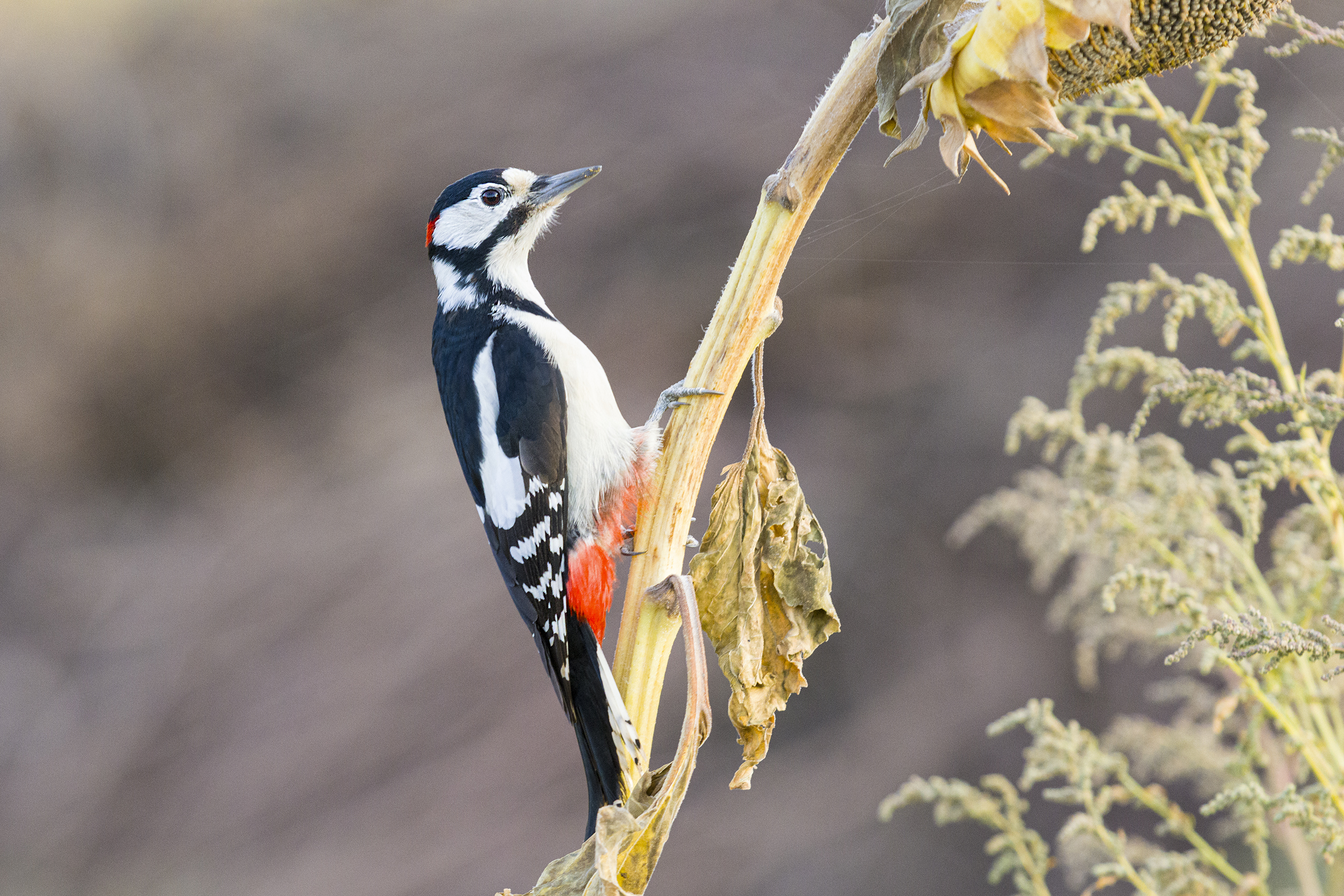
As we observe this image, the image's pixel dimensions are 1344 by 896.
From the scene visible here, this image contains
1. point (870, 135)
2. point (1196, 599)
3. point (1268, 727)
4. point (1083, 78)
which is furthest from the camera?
point (870, 135)

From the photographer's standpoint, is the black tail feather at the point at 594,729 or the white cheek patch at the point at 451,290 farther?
the white cheek patch at the point at 451,290

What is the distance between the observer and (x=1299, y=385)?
81 centimetres

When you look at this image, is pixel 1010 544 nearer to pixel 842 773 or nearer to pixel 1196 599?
pixel 842 773

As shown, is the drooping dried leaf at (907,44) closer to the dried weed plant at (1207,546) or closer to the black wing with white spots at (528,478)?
the dried weed plant at (1207,546)

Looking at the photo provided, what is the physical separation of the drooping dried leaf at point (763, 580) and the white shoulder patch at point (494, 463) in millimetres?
526

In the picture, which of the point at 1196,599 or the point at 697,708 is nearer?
the point at 697,708

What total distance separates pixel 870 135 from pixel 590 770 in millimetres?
2183

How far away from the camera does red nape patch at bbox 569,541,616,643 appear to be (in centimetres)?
107

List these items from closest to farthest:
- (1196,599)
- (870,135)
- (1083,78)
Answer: (1083,78), (1196,599), (870,135)

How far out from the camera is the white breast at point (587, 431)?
112 cm

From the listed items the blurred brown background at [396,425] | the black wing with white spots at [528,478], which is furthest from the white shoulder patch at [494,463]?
the blurred brown background at [396,425]

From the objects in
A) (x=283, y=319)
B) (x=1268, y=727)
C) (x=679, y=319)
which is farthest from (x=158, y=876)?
(x=1268, y=727)

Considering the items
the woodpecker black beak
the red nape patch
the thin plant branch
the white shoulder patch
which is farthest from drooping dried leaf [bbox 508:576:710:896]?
the woodpecker black beak

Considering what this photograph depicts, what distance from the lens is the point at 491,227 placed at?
4.33ft
